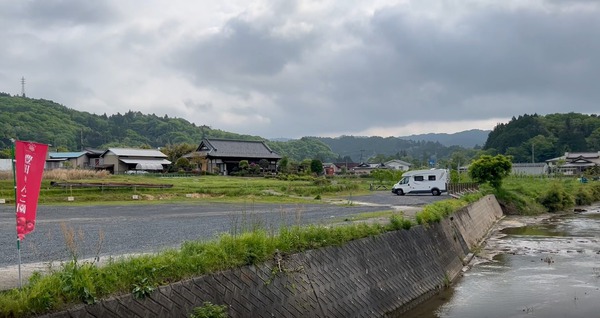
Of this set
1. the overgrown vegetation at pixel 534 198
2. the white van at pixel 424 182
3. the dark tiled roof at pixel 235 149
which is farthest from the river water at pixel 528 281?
the dark tiled roof at pixel 235 149

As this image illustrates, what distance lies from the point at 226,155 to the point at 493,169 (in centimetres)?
3238

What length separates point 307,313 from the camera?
9703mm

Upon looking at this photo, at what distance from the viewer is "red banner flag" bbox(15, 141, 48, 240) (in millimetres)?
6297

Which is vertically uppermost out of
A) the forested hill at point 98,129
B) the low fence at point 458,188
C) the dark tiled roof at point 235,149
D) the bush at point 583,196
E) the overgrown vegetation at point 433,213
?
the forested hill at point 98,129

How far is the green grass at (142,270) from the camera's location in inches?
229

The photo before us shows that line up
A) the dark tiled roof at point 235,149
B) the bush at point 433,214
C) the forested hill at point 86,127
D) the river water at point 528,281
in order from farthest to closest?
the forested hill at point 86,127, the dark tiled roof at point 235,149, the bush at point 433,214, the river water at point 528,281

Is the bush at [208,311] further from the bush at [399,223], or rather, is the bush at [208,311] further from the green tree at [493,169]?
the green tree at [493,169]

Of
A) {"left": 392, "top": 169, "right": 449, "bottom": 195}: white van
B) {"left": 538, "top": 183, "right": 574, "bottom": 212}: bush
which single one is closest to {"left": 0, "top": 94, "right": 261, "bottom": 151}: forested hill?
{"left": 392, "top": 169, "right": 449, "bottom": 195}: white van

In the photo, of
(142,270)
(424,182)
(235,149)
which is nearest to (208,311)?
(142,270)

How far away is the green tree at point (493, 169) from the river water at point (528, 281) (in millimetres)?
15821

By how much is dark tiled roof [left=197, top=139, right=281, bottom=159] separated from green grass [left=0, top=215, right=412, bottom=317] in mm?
53961

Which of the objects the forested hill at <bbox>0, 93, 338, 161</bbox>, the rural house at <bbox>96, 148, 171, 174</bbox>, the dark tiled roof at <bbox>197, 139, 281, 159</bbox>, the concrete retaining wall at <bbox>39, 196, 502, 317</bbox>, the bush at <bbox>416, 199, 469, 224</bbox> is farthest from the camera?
the forested hill at <bbox>0, 93, 338, 161</bbox>

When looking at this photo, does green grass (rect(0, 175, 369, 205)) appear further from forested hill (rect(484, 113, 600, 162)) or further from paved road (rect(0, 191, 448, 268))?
forested hill (rect(484, 113, 600, 162))

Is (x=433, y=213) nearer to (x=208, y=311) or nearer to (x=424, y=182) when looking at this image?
(x=208, y=311)
